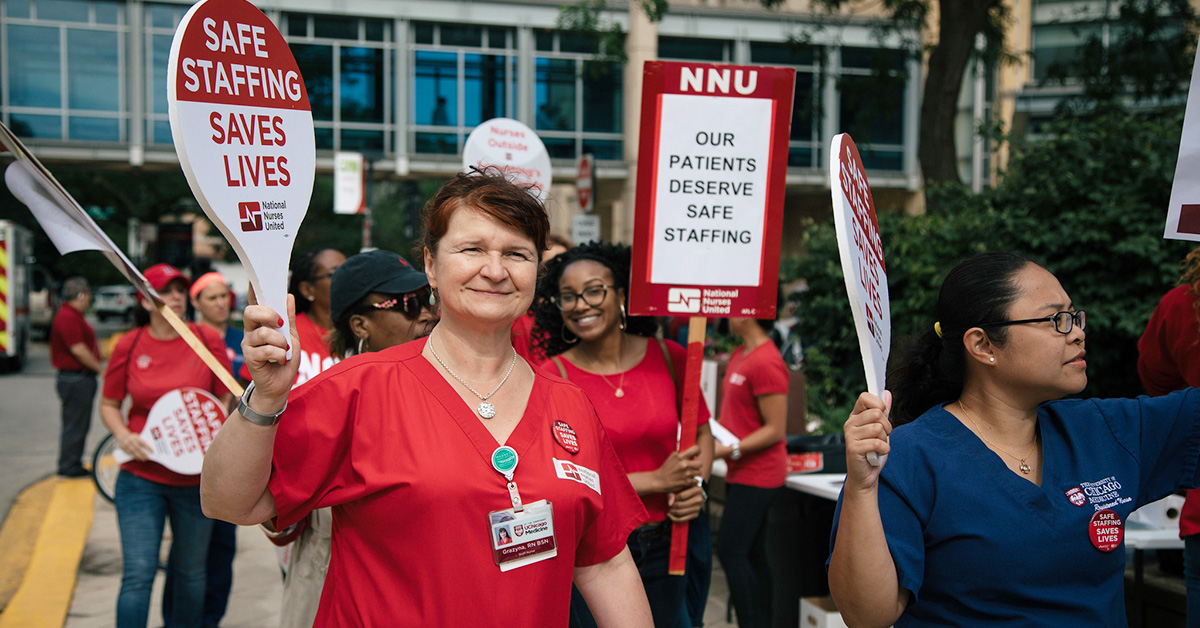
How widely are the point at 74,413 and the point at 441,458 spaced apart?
8865 mm

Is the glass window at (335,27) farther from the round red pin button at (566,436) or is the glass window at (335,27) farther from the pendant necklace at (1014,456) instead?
the pendant necklace at (1014,456)

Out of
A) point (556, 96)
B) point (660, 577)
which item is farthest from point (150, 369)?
point (556, 96)

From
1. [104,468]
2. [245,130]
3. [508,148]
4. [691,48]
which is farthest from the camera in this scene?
[691,48]

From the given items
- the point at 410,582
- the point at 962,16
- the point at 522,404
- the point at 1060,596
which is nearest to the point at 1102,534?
the point at 1060,596

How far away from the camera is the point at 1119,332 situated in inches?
264

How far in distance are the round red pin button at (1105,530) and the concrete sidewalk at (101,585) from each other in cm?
360

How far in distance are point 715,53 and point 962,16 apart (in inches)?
496

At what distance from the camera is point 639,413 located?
3.73 meters

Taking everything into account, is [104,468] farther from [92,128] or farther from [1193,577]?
[92,128]

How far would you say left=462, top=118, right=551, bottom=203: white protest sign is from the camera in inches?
255

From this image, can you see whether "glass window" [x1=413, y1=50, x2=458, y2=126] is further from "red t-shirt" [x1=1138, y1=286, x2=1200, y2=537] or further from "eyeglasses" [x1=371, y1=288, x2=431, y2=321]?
"red t-shirt" [x1=1138, y1=286, x2=1200, y2=537]

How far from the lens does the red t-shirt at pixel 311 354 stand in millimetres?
4121

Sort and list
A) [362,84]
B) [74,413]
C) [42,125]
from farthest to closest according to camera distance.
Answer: [362,84], [42,125], [74,413]

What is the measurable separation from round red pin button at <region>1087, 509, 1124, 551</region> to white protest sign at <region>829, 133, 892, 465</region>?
2.04 feet
